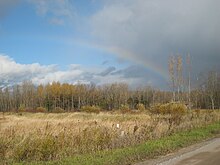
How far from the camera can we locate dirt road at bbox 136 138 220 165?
12.5 m

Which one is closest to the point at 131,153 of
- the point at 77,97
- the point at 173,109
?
the point at 173,109

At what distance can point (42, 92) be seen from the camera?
133 meters

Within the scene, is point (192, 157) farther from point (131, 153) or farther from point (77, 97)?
point (77, 97)

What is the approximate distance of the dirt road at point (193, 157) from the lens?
41.0 ft

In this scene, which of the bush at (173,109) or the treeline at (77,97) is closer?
the bush at (173,109)

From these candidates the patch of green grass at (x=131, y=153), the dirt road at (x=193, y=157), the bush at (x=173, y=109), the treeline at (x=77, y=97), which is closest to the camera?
the patch of green grass at (x=131, y=153)

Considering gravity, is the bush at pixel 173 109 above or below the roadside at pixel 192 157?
above

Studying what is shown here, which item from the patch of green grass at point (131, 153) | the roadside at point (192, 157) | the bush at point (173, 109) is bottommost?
the roadside at point (192, 157)

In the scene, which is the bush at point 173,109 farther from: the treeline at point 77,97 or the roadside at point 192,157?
the treeline at point 77,97

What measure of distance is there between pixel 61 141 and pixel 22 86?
131762 millimetres

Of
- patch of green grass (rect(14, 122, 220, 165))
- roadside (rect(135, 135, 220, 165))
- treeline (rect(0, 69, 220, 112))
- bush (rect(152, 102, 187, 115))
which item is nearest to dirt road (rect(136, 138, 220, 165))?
roadside (rect(135, 135, 220, 165))

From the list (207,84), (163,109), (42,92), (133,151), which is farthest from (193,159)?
(42,92)

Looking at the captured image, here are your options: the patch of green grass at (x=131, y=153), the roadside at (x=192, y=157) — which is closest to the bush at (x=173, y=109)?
the patch of green grass at (x=131, y=153)

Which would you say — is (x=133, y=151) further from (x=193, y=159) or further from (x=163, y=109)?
(x=163, y=109)
